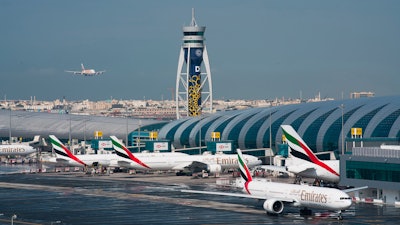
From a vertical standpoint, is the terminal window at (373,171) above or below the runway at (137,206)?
above

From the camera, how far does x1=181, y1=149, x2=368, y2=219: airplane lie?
260 ft

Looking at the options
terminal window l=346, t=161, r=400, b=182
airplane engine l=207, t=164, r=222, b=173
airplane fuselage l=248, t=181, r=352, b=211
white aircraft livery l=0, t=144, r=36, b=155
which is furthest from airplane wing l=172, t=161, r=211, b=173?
white aircraft livery l=0, t=144, r=36, b=155

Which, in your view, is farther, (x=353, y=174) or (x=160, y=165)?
(x=160, y=165)

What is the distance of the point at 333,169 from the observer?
10131cm

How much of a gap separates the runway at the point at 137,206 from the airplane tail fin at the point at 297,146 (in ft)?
22.5

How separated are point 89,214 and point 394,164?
2806 cm

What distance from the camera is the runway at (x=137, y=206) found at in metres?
80.9

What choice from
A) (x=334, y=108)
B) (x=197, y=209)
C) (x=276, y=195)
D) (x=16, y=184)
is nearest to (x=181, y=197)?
(x=197, y=209)

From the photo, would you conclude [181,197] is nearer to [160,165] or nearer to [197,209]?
[197,209]

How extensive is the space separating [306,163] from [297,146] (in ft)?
9.12

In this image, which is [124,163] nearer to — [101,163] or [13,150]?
[101,163]

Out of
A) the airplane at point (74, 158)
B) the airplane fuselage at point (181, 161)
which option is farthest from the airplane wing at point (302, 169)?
the airplane at point (74, 158)

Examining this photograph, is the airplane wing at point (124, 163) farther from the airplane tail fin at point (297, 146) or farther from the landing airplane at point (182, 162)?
the airplane tail fin at point (297, 146)

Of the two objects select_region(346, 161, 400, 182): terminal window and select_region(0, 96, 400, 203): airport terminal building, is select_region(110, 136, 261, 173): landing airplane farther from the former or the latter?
select_region(346, 161, 400, 182): terminal window
